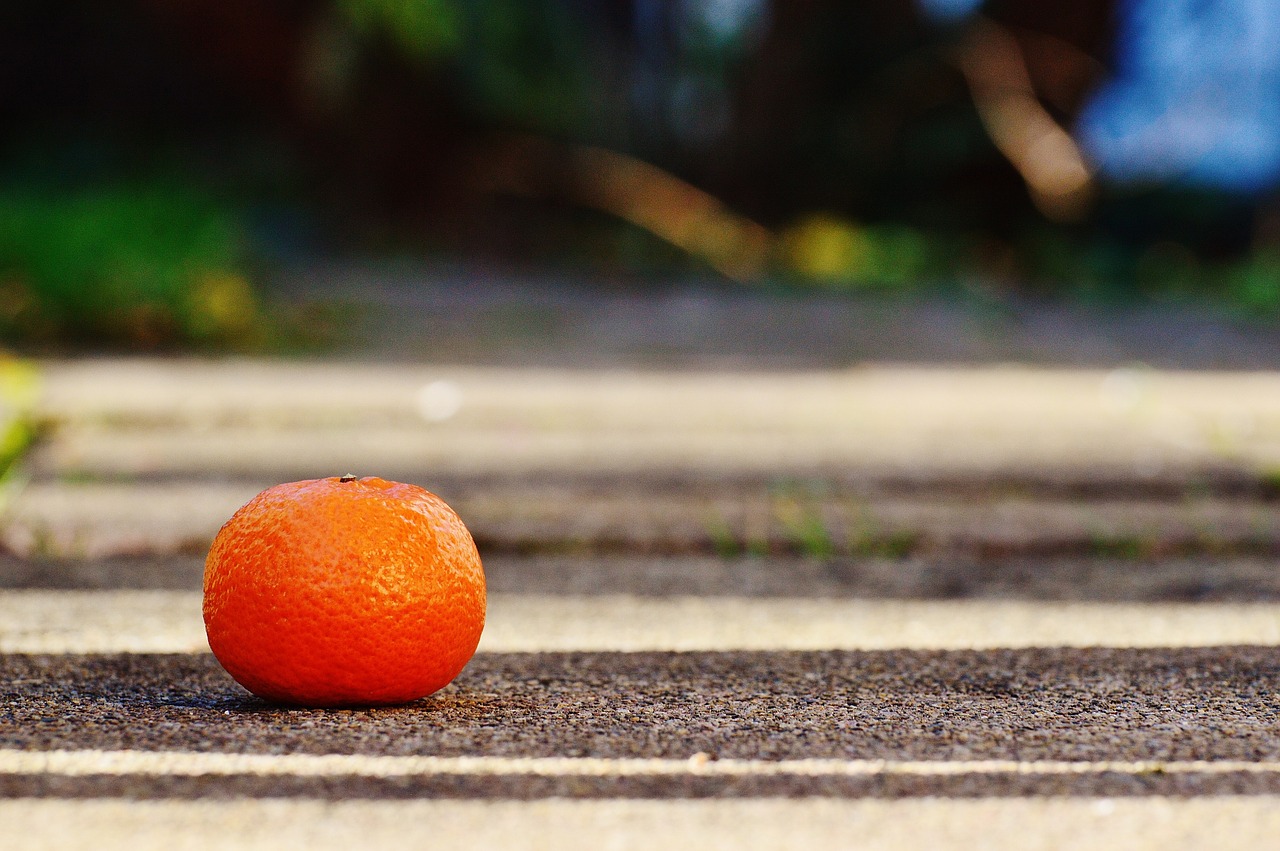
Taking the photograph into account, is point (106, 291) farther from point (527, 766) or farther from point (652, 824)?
point (652, 824)

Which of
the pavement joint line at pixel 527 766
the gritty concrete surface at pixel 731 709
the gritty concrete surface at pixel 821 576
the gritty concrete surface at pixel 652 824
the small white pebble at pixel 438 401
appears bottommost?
the gritty concrete surface at pixel 652 824

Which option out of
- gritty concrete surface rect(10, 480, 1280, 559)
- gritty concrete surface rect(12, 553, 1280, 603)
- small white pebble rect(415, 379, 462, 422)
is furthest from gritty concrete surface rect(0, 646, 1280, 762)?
small white pebble rect(415, 379, 462, 422)

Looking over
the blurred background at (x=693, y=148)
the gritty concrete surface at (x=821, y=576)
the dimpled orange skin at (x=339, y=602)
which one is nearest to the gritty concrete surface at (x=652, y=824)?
the dimpled orange skin at (x=339, y=602)

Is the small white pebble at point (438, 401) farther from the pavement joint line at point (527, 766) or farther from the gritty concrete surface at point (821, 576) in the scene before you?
the pavement joint line at point (527, 766)

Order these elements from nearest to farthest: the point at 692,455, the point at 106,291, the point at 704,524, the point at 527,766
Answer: the point at 527,766
the point at 704,524
the point at 692,455
the point at 106,291

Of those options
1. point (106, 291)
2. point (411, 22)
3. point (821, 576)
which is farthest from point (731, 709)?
point (411, 22)

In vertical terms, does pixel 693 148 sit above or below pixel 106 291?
above
